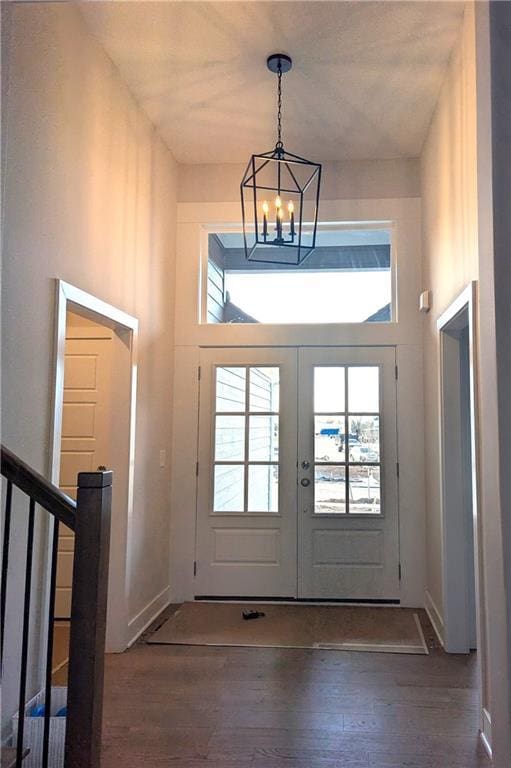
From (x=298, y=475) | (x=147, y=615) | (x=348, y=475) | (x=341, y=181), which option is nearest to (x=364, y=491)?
(x=348, y=475)

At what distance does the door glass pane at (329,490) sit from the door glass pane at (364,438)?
18cm

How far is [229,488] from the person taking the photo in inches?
174

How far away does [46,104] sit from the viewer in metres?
2.46

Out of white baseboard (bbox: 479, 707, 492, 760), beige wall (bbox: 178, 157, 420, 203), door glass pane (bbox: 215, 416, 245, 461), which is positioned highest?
beige wall (bbox: 178, 157, 420, 203)

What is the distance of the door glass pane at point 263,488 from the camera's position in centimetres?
437

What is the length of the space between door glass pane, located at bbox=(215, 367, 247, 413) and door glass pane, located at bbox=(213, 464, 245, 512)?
49 cm

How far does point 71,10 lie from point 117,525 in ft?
9.48

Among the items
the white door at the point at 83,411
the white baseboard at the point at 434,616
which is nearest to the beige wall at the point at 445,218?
the white baseboard at the point at 434,616

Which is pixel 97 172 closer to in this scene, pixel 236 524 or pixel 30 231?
pixel 30 231

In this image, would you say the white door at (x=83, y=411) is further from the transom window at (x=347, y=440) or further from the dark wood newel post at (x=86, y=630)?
the dark wood newel post at (x=86, y=630)

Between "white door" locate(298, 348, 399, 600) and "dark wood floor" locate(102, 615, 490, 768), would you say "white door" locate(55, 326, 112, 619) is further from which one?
"white door" locate(298, 348, 399, 600)

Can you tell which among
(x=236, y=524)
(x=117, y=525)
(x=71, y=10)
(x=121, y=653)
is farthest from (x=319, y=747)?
(x=71, y=10)

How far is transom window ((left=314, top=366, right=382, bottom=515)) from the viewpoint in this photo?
4.30 m

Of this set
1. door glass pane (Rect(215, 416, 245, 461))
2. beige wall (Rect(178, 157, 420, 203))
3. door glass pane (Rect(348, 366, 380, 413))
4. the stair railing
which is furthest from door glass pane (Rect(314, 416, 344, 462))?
the stair railing
